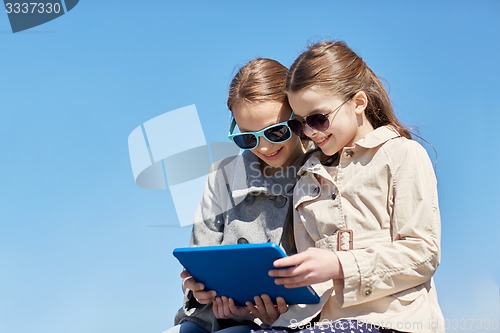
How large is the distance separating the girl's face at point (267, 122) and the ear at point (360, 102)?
43 centimetres

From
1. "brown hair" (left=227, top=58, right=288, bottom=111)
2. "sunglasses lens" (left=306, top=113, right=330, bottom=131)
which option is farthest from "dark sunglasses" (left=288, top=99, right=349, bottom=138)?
"brown hair" (left=227, top=58, right=288, bottom=111)

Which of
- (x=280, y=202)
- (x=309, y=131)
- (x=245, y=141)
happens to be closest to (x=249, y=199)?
(x=280, y=202)

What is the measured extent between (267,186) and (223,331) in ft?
2.72

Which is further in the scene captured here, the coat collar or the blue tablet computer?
the coat collar

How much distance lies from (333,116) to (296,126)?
24 cm

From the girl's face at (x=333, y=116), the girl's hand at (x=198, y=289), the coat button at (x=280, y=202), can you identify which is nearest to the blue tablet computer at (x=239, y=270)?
the girl's hand at (x=198, y=289)

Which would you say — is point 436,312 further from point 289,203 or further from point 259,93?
point 259,93

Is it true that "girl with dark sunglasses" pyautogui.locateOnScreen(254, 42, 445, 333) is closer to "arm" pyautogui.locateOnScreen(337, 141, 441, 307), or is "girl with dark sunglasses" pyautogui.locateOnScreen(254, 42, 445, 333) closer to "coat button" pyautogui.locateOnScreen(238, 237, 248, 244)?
"arm" pyautogui.locateOnScreen(337, 141, 441, 307)

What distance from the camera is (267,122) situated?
3.68 metres

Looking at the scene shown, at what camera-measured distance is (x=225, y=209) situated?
12.8ft

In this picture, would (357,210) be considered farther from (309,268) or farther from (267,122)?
(267,122)

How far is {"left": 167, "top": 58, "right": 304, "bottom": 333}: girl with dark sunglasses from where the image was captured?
12.0 ft

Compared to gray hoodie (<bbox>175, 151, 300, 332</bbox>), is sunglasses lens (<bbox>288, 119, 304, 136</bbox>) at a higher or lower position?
higher

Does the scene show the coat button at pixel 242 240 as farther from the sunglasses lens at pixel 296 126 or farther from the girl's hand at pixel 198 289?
the sunglasses lens at pixel 296 126
